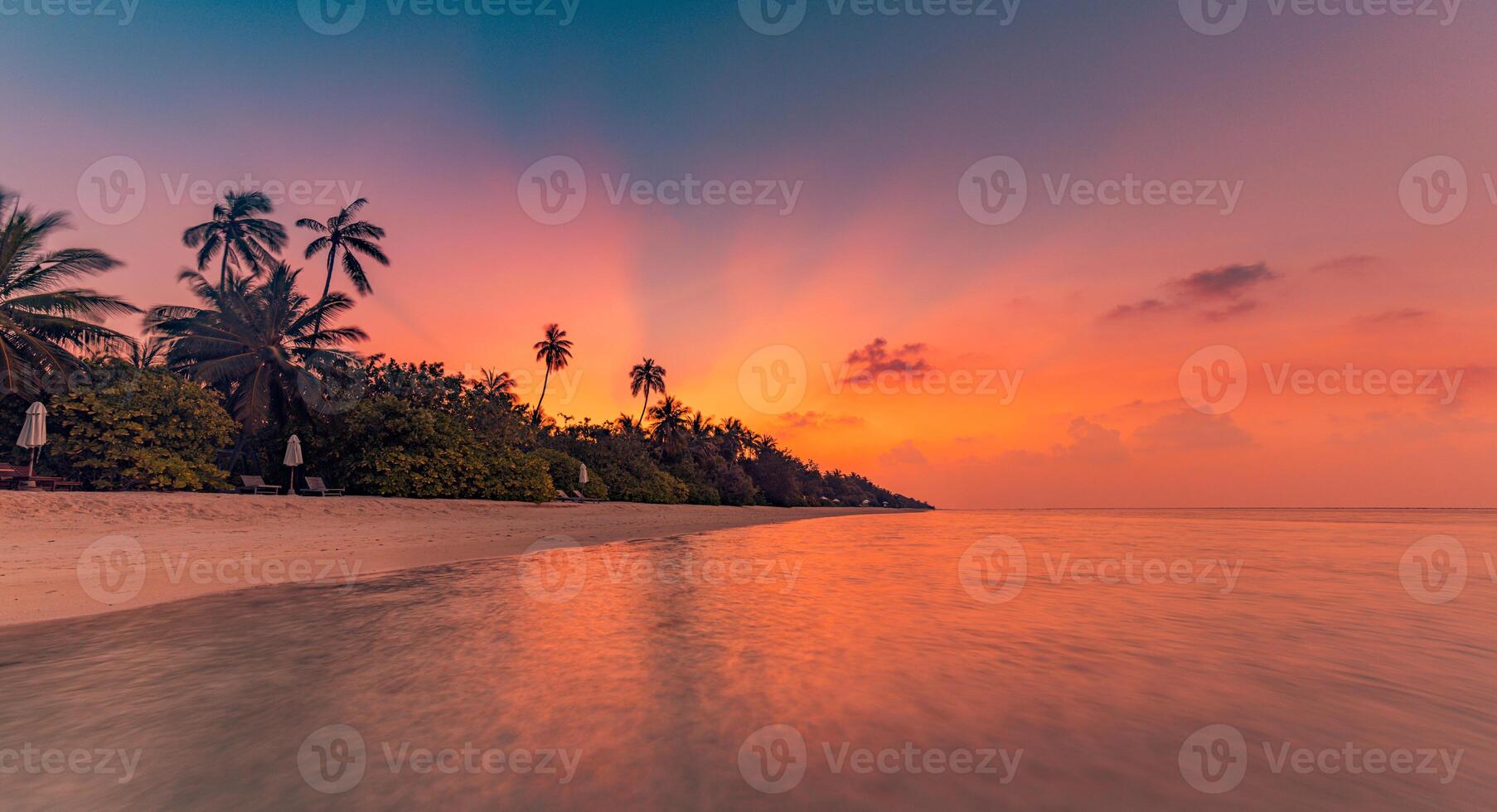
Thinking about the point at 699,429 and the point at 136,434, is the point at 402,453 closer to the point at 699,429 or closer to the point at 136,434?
the point at 136,434

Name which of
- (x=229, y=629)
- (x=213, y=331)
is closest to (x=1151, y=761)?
(x=229, y=629)

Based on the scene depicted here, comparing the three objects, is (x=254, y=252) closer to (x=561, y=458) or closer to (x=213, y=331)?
(x=213, y=331)

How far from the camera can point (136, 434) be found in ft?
64.1

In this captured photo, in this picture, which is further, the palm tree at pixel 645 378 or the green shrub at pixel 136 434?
the palm tree at pixel 645 378

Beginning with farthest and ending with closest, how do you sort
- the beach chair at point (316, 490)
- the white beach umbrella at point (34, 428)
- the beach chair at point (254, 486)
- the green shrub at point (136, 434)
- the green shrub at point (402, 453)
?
the green shrub at point (402, 453)
the beach chair at point (316, 490)
the beach chair at point (254, 486)
the green shrub at point (136, 434)
the white beach umbrella at point (34, 428)

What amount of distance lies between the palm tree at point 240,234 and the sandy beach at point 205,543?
20565mm

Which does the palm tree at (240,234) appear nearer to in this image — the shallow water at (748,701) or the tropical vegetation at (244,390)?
the tropical vegetation at (244,390)

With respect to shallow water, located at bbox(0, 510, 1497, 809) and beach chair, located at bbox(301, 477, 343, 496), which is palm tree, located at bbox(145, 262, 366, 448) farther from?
shallow water, located at bbox(0, 510, 1497, 809)

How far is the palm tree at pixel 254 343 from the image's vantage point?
26.1 meters

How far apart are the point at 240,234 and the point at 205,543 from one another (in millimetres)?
28737

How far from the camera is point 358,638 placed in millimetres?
6781

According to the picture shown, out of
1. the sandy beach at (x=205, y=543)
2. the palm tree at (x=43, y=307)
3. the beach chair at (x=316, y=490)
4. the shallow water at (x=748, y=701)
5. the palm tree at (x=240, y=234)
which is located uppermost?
the palm tree at (x=240, y=234)

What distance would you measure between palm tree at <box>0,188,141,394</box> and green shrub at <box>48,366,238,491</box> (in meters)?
1.82

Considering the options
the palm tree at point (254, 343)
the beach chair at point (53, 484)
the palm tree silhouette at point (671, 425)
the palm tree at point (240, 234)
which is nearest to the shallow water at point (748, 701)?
the beach chair at point (53, 484)
